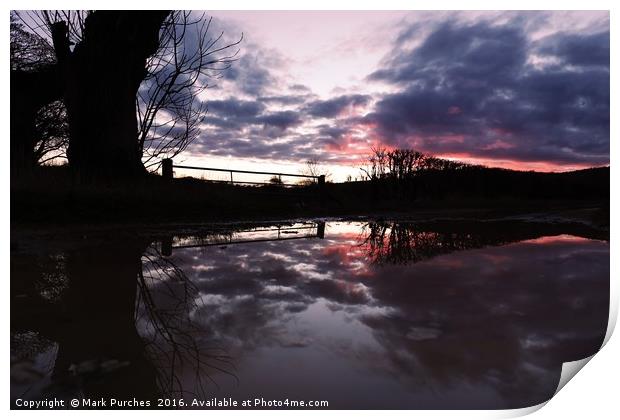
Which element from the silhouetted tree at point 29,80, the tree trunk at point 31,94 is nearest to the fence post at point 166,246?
the silhouetted tree at point 29,80

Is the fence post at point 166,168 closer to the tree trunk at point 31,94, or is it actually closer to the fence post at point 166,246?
the tree trunk at point 31,94

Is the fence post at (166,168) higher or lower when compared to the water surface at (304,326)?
higher

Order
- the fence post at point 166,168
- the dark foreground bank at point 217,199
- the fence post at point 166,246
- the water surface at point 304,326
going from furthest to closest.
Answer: the fence post at point 166,168, the dark foreground bank at point 217,199, the fence post at point 166,246, the water surface at point 304,326

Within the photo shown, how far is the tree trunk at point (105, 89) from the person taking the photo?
7.36 metres

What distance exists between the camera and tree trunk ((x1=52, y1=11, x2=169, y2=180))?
24.2 feet

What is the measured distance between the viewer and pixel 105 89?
7.52 meters

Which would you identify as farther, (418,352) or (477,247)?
(477,247)

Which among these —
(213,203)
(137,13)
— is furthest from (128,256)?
(137,13)

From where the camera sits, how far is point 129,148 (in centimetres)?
763

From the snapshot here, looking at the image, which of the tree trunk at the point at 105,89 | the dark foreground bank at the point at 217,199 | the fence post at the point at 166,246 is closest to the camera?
the fence post at the point at 166,246

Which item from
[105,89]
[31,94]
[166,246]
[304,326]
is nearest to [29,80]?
[31,94]

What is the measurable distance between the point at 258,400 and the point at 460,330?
99 cm
